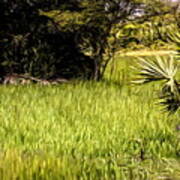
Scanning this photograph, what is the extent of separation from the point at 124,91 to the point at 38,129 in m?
4.42

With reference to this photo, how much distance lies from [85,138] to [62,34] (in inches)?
297

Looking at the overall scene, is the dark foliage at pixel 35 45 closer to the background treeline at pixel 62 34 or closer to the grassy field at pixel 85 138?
the background treeline at pixel 62 34

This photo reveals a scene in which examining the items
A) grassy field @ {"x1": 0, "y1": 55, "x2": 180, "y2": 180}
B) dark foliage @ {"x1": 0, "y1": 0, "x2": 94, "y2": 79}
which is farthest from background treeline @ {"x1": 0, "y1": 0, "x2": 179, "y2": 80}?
grassy field @ {"x1": 0, "y1": 55, "x2": 180, "y2": 180}

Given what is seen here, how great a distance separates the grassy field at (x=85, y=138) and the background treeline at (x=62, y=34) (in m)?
3.44

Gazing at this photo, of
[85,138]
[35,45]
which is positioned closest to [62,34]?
[35,45]

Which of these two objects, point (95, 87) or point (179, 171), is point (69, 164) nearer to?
point (179, 171)

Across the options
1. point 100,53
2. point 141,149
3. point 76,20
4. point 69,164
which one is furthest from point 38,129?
point 100,53

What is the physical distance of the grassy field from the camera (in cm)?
486

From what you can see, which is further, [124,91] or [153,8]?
[153,8]

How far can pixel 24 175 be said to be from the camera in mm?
4590

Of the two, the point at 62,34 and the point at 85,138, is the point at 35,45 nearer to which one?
the point at 62,34

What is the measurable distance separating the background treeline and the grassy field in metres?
3.44

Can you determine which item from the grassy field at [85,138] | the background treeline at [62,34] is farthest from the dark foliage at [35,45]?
the grassy field at [85,138]

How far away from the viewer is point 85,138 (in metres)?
6.62
